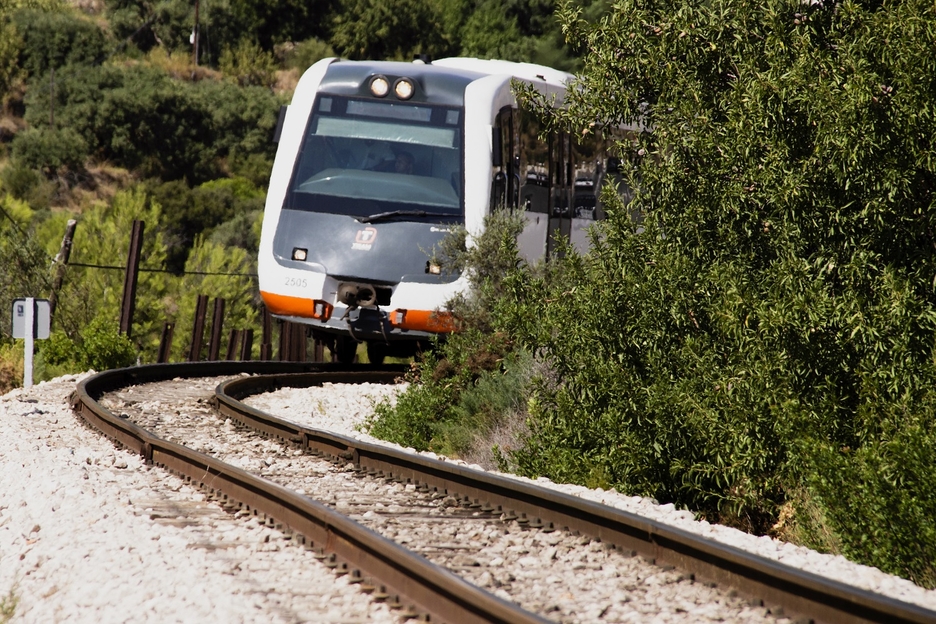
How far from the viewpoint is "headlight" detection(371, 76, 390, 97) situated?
582 inches

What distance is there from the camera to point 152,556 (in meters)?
5.16

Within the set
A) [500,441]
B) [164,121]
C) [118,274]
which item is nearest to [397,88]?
[500,441]

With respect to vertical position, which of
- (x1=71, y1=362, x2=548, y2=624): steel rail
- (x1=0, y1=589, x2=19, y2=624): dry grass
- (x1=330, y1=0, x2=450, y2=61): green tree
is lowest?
(x1=0, y1=589, x2=19, y2=624): dry grass

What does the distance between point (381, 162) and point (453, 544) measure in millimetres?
9556

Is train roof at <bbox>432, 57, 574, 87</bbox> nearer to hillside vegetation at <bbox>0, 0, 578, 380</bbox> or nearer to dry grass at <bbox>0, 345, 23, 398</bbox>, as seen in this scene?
dry grass at <bbox>0, 345, 23, 398</bbox>

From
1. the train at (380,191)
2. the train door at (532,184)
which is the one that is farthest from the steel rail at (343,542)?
the train door at (532,184)

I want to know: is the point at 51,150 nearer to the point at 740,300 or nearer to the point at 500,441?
the point at 500,441

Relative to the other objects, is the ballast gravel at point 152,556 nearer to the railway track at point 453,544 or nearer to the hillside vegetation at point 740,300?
the railway track at point 453,544

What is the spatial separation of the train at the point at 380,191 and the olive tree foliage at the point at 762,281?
4242mm

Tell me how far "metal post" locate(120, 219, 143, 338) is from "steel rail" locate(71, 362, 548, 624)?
12040 millimetres

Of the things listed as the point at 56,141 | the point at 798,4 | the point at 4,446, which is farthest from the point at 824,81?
the point at 56,141

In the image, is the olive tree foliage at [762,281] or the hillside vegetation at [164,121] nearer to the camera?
the olive tree foliage at [762,281]

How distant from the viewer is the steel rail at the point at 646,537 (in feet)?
13.5

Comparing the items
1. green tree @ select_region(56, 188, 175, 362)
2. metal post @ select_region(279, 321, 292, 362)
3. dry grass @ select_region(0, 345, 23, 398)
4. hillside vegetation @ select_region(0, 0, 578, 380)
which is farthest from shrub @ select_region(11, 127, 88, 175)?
dry grass @ select_region(0, 345, 23, 398)
